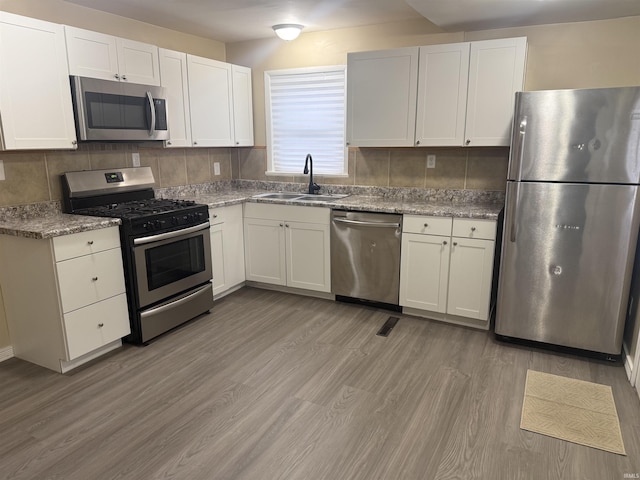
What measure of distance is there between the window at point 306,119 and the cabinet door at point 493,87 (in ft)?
4.28

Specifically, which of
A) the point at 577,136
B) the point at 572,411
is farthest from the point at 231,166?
the point at 572,411

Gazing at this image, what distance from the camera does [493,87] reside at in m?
3.23

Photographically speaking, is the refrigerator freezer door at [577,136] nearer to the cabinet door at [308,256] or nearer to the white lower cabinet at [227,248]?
the cabinet door at [308,256]

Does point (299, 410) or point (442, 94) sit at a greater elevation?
point (442, 94)

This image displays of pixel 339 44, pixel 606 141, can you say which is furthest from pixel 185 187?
pixel 606 141

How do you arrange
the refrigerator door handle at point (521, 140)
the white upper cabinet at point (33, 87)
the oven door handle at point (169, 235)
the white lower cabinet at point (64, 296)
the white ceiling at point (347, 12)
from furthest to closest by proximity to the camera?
the oven door handle at point (169, 235) < the white ceiling at point (347, 12) < the refrigerator door handle at point (521, 140) < the white lower cabinet at point (64, 296) < the white upper cabinet at point (33, 87)

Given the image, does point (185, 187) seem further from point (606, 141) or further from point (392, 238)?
point (606, 141)

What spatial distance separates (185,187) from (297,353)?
214 cm

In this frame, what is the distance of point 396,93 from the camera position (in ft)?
11.6

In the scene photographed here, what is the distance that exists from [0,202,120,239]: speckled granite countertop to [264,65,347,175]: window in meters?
2.16

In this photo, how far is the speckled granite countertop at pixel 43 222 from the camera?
8.34 feet

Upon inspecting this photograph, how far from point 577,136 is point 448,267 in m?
1.25

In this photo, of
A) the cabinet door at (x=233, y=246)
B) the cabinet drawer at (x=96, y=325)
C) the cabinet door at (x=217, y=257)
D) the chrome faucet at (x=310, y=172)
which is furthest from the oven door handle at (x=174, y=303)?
the chrome faucet at (x=310, y=172)

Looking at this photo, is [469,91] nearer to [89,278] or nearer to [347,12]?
[347,12]
